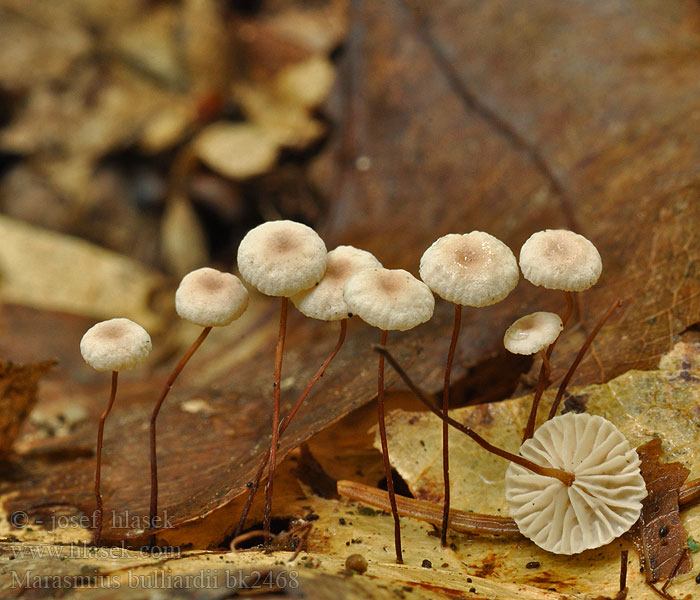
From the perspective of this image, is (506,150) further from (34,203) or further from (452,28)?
(34,203)

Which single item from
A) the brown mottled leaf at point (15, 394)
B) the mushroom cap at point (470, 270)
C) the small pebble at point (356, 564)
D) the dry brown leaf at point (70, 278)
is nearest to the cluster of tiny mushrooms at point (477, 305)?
the mushroom cap at point (470, 270)

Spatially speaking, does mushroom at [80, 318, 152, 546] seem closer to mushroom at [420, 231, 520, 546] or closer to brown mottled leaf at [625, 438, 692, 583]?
mushroom at [420, 231, 520, 546]

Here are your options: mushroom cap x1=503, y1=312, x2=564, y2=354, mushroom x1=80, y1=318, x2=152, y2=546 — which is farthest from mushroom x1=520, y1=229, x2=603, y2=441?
mushroom x1=80, y1=318, x2=152, y2=546

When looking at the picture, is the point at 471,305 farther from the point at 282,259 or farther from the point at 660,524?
the point at 660,524

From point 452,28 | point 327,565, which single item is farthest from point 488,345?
point 452,28

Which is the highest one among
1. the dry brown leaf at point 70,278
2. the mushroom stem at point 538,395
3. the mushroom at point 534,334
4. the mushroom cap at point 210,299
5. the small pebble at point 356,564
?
the dry brown leaf at point 70,278

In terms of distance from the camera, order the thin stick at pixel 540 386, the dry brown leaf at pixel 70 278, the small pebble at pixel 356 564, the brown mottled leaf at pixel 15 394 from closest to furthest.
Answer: the small pebble at pixel 356 564
the thin stick at pixel 540 386
the brown mottled leaf at pixel 15 394
the dry brown leaf at pixel 70 278

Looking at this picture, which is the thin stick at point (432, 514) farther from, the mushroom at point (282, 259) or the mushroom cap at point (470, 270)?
the mushroom cap at point (470, 270)
